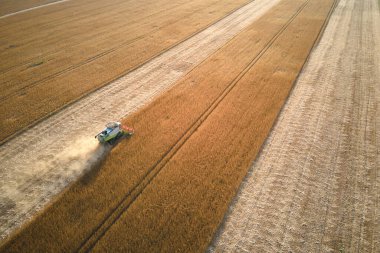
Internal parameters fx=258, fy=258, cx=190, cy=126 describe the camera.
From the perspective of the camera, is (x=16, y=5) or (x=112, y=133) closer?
Answer: (x=112, y=133)

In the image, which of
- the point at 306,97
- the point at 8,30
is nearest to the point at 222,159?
the point at 306,97

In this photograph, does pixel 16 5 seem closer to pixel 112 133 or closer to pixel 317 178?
pixel 112 133

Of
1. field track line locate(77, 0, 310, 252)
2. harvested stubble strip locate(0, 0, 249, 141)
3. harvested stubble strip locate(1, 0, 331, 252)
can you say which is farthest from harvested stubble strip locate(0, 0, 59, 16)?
field track line locate(77, 0, 310, 252)

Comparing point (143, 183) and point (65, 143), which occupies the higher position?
point (65, 143)

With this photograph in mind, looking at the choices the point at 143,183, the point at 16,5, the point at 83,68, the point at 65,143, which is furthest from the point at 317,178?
the point at 16,5

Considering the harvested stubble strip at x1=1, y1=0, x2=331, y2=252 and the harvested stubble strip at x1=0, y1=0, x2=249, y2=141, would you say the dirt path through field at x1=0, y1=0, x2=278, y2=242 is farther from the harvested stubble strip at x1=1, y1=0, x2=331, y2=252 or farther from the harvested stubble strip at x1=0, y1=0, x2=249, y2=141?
the harvested stubble strip at x1=0, y1=0, x2=249, y2=141

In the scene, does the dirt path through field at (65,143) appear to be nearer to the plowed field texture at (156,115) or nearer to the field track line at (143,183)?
the plowed field texture at (156,115)

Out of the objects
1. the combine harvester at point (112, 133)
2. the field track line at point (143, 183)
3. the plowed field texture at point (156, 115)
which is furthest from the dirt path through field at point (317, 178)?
the combine harvester at point (112, 133)
